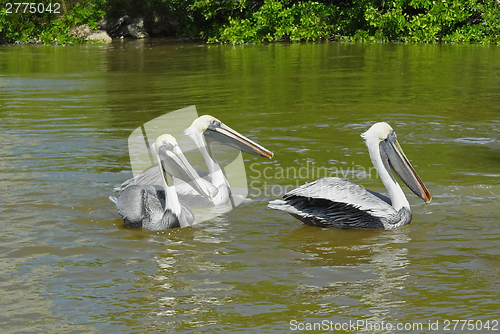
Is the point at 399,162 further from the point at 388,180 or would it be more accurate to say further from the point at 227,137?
the point at 227,137

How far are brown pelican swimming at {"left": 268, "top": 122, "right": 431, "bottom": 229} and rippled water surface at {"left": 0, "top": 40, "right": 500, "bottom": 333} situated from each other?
10 centimetres

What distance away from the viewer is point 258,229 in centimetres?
493

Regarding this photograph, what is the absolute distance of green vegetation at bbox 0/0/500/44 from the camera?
819 inches

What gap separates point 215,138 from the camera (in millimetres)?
5941

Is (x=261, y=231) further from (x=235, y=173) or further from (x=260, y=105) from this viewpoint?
(x=260, y=105)

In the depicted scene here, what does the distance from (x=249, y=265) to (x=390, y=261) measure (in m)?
0.90

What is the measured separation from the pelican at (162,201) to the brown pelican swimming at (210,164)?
1.05 feet

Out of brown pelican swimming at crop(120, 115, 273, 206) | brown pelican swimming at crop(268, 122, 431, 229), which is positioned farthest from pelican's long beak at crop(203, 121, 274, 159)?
brown pelican swimming at crop(268, 122, 431, 229)

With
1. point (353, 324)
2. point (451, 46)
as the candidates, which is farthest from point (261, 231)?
point (451, 46)

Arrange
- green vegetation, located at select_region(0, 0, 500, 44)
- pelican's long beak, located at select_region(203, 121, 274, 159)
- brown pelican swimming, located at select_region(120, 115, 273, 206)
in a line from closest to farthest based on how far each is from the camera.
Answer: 1. brown pelican swimming, located at select_region(120, 115, 273, 206)
2. pelican's long beak, located at select_region(203, 121, 274, 159)
3. green vegetation, located at select_region(0, 0, 500, 44)

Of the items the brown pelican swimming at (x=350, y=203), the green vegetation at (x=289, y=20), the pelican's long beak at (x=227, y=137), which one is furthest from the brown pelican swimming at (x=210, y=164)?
the green vegetation at (x=289, y=20)

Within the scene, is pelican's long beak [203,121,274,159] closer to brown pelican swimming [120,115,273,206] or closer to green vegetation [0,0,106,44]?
brown pelican swimming [120,115,273,206]

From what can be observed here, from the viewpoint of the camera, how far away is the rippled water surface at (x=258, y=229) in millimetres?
3555

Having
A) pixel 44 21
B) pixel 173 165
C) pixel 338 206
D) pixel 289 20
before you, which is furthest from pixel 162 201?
pixel 44 21
